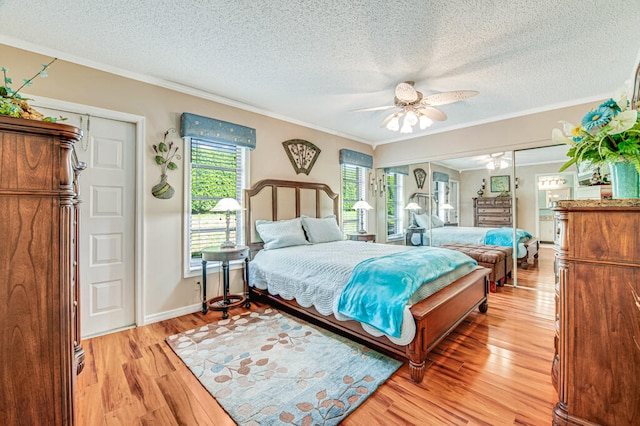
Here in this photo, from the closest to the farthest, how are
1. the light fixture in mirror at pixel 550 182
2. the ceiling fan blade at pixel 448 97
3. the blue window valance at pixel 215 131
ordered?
the ceiling fan blade at pixel 448 97 < the blue window valance at pixel 215 131 < the light fixture in mirror at pixel 550 182

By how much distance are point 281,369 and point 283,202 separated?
8.21 feet

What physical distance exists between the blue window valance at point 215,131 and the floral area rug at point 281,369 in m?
2.17

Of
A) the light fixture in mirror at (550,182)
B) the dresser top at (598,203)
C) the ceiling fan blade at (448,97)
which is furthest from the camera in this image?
the light fixture in mirror at (550,182)

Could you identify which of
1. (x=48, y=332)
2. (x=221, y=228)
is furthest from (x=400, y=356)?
(x=221, y=228)

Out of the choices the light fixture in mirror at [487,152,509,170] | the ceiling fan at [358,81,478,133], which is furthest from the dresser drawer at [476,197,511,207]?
the ceiling fan at [358,81,478,133]

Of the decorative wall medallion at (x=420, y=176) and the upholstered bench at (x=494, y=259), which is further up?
the decorative wall medallion at (x=420, y=176)

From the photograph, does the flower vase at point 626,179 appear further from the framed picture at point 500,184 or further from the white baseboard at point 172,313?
the white baseboard at point 172,313

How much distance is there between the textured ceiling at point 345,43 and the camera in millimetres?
1930

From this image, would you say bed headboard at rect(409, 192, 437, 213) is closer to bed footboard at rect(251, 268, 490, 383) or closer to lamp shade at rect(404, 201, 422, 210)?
lamp shade at rect(404, 201, 422, 210)

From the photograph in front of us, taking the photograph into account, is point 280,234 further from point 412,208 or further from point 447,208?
point 447,208

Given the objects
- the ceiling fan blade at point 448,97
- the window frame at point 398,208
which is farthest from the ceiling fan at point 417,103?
the window frame at point 398,208

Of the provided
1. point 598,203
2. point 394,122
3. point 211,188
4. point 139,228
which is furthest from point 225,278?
point 598,203

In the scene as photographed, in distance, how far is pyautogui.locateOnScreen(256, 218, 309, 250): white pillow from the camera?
11.5 ft

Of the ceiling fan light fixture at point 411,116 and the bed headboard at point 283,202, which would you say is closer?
the ceiling fan light fixture at point 411,116
